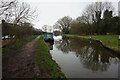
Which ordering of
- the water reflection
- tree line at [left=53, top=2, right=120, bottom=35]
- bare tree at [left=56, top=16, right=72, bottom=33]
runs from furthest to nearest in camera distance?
bare tree at [left=56, top=16, right=72, bottom=33] < tree line at [left=53, top=2, right=120, bottom=35] < the water reflection

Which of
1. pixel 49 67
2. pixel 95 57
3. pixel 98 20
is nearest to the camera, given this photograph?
pixel 49 67

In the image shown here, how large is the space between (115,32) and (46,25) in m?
86.3

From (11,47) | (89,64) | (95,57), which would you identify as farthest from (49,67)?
(11,47)

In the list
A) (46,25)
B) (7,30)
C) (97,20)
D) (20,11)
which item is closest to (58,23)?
(46,25)

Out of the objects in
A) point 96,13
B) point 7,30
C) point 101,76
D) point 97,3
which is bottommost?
point 101,76

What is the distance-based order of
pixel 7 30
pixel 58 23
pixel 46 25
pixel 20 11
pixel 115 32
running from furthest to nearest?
pixel 46 25 < pixel 58 23 < pixel 115 32 < pixel 20 11 < pixel 7 30

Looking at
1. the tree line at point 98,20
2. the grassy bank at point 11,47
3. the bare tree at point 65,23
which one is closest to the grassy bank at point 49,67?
the grassy bank at point 11,47

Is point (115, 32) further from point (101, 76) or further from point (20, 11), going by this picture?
point (101, 76)

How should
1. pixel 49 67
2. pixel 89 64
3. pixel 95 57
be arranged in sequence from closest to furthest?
pixel 49 67 → pixel 89 64 → pixel 95 57

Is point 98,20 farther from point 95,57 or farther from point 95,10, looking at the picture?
point 95,57

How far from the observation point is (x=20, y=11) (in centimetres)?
2834

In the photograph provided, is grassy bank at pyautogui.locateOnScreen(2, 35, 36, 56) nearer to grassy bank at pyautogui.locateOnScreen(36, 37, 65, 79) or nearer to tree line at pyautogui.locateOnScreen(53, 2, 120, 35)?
grassy bank at pyautogui.locateOnScreen(36, 37, 65, 79)

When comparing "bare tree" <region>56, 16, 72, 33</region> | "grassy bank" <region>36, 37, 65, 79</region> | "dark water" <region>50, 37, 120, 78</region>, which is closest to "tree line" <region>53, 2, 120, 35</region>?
"bare tree" <region>56, 16, 72, 33</region>

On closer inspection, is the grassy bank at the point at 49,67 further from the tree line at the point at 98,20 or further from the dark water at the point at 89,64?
the tree line at the point at 98,20
